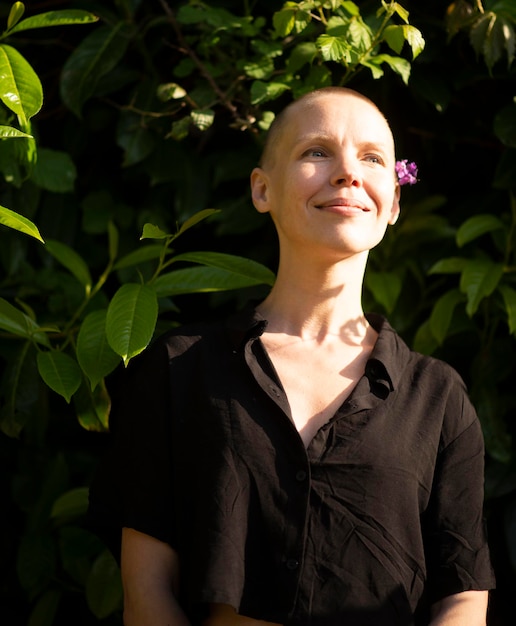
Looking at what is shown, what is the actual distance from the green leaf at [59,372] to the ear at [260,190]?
1.53 feet

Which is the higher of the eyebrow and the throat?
the eyebrow

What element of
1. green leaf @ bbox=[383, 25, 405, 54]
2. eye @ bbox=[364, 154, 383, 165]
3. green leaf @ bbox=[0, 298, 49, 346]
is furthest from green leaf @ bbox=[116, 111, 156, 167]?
eye @ bbox=[364, 154, 383, 165]

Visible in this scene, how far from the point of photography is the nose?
175 cm

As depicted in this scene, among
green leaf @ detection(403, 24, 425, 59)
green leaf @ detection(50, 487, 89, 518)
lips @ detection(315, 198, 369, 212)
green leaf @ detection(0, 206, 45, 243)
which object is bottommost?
green leaf @ detection(50, 487, 89, 518)

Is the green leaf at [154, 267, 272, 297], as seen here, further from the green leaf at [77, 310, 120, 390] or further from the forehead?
the forehead

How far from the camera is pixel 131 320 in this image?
181cm

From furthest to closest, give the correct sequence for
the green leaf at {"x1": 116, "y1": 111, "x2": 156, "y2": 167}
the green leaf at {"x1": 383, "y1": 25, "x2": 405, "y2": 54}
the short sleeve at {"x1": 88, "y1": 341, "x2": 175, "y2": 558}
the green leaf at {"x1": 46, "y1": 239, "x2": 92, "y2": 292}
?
the green leaf at {"x1": 116, "y1": 111, "x2": 156, "y2": 167} → the green leaf at {"x1": 46, "y1": 239, "x2": 92, "y2": 292} → the green leaf at {"x1": 383, "y1": 25, "x2": 405, "y2": 54} → the short sleeve at {"x1": 88, "y1": 341, "x2": 175, "y2": 558}

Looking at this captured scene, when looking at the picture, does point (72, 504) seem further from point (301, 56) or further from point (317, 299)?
point (301, 56)

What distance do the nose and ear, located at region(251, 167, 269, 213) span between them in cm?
17

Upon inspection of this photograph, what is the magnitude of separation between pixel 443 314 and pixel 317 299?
1.70 ft

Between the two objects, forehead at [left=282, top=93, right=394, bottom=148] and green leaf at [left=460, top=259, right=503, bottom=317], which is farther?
green leaf at [left=460, top=259, right=503, bottom=317]

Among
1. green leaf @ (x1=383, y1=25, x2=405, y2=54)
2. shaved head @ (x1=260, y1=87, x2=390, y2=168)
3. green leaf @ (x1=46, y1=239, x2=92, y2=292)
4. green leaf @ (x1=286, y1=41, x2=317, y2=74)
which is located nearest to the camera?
shaved head @ (x1=260, y1=87, x2=390, y2=168)

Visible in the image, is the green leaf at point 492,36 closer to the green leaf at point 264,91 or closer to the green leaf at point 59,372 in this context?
the green leaf at point 264,91

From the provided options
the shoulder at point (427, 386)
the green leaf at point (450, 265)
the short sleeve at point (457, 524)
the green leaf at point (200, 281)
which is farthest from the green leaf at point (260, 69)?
Answer: the short sleeve at point (457, 524)
